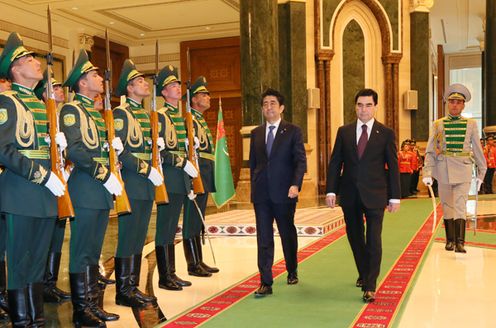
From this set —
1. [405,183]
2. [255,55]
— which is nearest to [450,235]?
[255,55]

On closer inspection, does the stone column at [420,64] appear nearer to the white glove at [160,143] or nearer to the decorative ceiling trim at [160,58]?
the decorative ceiling trim at [160,58]

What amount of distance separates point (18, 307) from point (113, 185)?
2.98ft

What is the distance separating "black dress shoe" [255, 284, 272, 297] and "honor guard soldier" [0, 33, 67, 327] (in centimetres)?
166

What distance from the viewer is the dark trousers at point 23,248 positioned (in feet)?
11.7

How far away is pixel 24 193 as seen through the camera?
3576 mm

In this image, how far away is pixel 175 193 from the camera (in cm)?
512

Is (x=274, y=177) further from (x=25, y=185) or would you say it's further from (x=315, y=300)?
(x=25, y=185)

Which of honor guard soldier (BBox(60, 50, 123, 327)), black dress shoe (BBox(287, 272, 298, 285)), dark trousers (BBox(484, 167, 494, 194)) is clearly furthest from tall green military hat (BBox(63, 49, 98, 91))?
dark trousers (BBox(484, 167, 494, 194))

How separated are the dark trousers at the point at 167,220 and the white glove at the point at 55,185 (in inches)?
59.2

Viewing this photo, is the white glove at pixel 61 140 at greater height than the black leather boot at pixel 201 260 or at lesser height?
greater

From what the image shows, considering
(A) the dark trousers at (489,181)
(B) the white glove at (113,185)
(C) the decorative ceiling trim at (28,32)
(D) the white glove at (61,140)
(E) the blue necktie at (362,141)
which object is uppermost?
(C) the decorative ceiling trim at (28,32)

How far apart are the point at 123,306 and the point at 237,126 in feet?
50.6

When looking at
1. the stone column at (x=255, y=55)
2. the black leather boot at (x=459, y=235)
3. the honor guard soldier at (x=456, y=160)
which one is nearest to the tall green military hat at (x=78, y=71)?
the honor guard soldier at (x=456, y=160)

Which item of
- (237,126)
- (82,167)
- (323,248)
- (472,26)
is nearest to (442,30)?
(472,26)
